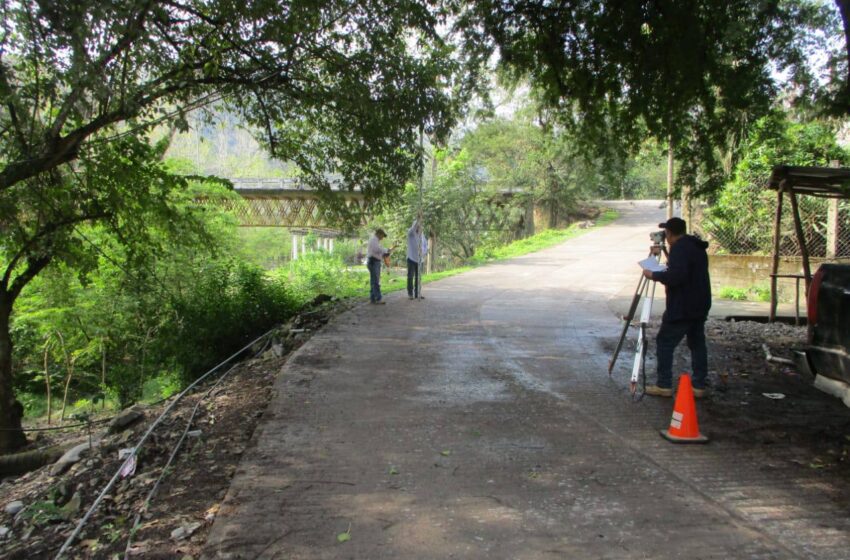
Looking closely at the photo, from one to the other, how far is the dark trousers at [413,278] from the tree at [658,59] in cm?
500

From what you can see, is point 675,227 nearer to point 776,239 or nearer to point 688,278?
point 688,278

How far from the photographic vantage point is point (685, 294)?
19.6ft

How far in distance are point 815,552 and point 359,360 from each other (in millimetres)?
5552

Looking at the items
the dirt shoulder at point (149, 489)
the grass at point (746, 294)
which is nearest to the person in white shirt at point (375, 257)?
the dirt shoulder at point (149, 489)

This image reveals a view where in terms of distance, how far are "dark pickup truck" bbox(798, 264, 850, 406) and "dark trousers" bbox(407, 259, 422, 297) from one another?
8664 millimetres

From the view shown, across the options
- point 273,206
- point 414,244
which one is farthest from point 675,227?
point 273,206

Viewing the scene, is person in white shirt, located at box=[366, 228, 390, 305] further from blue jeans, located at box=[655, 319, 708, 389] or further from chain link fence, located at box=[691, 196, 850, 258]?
chain link fence, located at box=[691, 196, 850, 258]

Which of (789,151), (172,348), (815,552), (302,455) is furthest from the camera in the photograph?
(789,151)

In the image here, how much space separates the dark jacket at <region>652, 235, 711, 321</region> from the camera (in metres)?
5.95

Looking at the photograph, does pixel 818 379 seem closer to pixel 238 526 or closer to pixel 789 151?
pixel 238 526

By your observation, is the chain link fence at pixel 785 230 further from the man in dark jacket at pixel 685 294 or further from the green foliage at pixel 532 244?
the green foliage at pixel 532 244

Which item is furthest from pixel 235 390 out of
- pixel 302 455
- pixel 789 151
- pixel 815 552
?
pixel 789 151

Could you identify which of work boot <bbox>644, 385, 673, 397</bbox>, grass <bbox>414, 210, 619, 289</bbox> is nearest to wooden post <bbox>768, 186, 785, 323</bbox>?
work boot <bbox>644, 385, 673, 397</bbox>

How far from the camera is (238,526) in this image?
11.8ft
